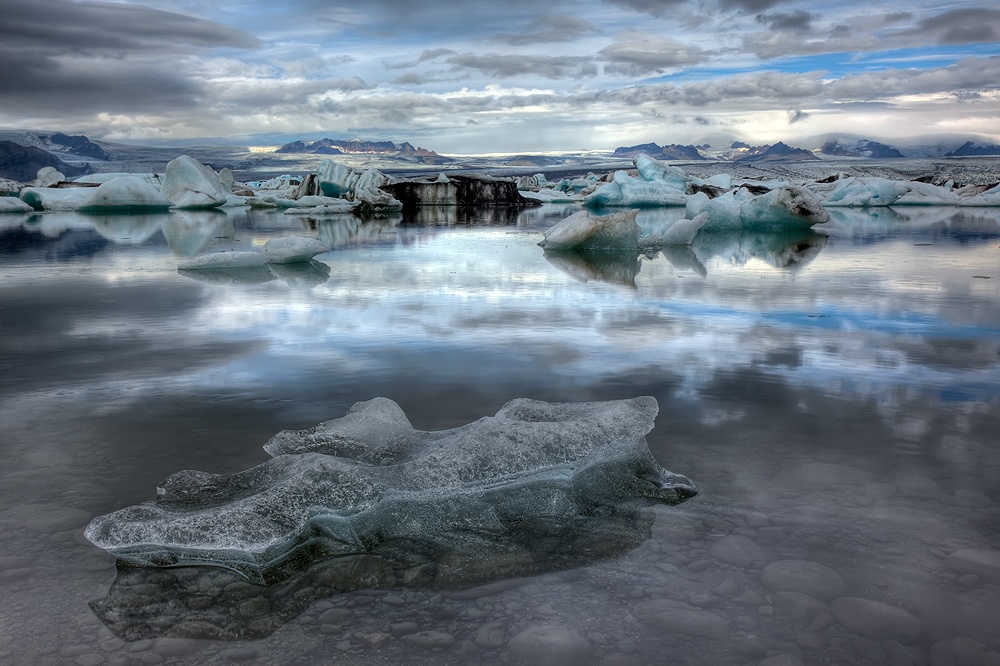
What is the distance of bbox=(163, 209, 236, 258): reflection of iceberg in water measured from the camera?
10.6 metres

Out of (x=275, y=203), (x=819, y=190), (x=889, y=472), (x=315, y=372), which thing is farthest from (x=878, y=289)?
(x=819, y=190)

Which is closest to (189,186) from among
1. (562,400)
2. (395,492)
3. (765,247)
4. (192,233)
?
(192,233)

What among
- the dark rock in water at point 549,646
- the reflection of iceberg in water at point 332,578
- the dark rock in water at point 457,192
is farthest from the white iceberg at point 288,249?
the dark rock in water at point 457,192

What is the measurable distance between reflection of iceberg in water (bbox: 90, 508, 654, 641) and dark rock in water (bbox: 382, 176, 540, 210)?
24.1 meters

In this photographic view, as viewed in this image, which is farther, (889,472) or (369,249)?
(369,249)

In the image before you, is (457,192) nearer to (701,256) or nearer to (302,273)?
(701,256)

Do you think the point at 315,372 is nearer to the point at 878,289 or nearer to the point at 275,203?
the point at 878,289

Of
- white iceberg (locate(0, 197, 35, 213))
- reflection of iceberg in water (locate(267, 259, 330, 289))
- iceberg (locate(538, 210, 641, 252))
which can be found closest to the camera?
reflection of iceberg in water (locate(267, 259, 330, 289))

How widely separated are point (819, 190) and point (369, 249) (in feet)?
82.1

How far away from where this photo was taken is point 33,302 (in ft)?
19.2

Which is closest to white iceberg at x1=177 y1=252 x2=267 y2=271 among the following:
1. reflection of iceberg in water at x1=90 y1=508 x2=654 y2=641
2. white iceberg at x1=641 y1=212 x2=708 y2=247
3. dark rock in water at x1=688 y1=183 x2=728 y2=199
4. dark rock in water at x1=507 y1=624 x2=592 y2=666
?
white iceberg at x1=641 y1=212 x2=708 y2=247

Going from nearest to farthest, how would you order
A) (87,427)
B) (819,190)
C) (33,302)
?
1. (87,427)
2. (33,302)
3. (819,190)

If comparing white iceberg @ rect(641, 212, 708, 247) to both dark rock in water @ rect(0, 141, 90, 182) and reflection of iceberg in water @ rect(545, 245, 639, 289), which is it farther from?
dark rock in water @ rect(0, 141, 90, 182)

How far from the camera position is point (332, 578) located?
1.91m
